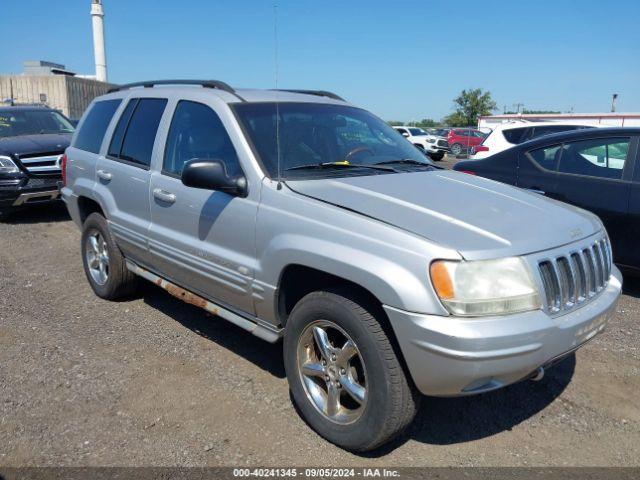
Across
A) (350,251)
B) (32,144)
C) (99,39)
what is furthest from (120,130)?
(99,39)

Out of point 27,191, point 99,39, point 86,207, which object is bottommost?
point 27,191

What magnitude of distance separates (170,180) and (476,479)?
268 centimetres

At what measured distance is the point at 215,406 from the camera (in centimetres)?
338

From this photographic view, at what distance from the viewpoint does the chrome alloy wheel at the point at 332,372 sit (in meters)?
2.86

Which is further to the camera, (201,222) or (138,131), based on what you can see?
(138,131)

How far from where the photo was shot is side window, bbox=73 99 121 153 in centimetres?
504

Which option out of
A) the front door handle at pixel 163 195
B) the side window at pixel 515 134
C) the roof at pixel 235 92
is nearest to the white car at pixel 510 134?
the side window at pixel 515 134

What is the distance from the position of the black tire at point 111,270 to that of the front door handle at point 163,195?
1.02 m

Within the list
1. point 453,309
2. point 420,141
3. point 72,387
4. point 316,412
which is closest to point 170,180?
point 72,387

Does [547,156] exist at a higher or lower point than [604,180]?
higher

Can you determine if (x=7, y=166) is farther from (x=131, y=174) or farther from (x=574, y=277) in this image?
(x=574, y=277)

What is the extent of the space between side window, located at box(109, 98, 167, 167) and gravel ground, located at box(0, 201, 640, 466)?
1383 mm

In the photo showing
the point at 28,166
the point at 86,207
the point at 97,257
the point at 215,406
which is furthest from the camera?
the point at 28,166

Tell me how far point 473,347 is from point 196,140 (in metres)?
2.39
